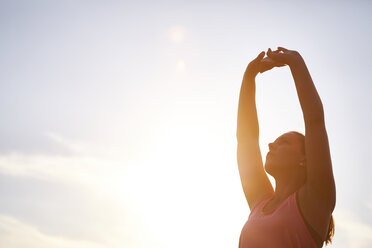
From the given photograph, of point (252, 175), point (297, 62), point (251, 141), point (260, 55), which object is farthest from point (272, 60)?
point (252, 175)

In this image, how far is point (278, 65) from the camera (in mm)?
3869

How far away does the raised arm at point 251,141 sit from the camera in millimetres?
3930

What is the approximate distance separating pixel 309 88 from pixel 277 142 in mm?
725

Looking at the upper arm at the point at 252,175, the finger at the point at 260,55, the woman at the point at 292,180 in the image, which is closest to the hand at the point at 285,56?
the woman at the point at 292,180

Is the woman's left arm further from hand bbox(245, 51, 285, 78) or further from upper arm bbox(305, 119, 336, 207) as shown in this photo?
hand bbox(245, 51, 285, 78)

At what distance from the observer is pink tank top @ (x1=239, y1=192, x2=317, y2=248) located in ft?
10.1

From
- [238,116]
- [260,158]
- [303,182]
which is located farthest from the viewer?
[238,116]

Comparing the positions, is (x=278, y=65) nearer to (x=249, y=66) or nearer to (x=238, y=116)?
(x=249, y=66)

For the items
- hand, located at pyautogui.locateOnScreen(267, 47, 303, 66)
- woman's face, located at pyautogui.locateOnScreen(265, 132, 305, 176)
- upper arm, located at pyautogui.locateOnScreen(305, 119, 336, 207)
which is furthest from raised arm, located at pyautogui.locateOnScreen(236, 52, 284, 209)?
upper arm, located at pyautogui.locateOnScreen(305, 119, 336, 207)

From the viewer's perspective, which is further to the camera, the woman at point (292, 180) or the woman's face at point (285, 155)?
the woman's face at point (285, 155)

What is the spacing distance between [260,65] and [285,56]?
664mm

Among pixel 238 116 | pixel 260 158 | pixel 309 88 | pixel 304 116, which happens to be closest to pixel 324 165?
pixel 304 116

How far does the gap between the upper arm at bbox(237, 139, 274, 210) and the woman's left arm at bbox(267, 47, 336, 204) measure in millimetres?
845

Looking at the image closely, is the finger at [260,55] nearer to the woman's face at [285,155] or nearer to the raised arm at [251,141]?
the raised arm at [251,141]
